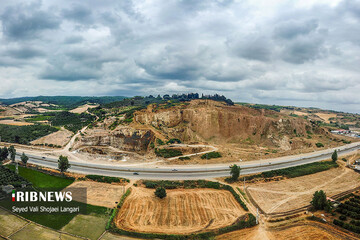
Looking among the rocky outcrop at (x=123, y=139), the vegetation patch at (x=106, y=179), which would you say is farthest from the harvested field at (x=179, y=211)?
the rocky outcrop at (x=123, y=139)

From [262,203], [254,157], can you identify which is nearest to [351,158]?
[254,157]

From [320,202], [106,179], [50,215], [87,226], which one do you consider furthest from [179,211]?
[320,202]

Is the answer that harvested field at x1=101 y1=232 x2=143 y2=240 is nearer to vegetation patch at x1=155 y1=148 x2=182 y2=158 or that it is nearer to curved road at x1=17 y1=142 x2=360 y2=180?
curved road at x1=17 y1=142 x2=360 y2=180

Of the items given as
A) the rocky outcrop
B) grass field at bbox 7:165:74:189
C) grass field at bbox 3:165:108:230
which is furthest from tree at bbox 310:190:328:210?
grass field at bbox 7:165:74:189

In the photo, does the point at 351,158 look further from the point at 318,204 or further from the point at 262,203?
the point at 262,203

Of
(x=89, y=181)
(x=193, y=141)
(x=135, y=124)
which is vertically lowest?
(x=89, y=181)

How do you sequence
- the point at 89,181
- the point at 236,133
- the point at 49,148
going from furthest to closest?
the point at 236,133 → the point at 49,148 → the point at 89,181

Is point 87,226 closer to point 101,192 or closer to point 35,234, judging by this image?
point 35,234

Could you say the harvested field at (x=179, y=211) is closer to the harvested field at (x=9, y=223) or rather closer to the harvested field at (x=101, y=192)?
the harvested field at (x=101, y=192)
